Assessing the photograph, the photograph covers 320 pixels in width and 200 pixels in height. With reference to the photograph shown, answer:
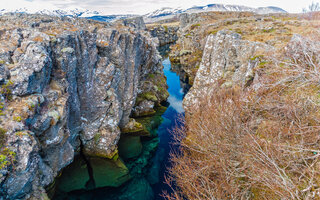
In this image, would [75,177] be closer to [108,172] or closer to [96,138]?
[108,172]

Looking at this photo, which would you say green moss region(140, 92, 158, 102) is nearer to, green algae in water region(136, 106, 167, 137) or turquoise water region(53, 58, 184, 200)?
green algae in water region(136, 106, 167, 137)

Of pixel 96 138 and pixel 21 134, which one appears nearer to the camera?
pixel 21 134

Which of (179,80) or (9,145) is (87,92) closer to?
(9,145)

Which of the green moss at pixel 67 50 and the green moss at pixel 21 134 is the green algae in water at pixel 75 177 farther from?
the green moss at pixel 67 50

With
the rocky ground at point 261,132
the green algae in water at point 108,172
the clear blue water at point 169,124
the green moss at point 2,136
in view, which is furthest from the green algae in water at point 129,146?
the green moss at point 2,136

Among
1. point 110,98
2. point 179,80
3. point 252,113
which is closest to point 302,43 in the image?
point 252,113

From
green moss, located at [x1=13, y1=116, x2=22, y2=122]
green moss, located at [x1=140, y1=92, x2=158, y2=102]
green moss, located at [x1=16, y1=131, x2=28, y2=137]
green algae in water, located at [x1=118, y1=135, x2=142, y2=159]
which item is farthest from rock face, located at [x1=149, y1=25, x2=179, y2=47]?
green moss, located at [x1=16, y1=131, x2=28, y2=137]

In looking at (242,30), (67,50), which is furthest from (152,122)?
(242,30)
